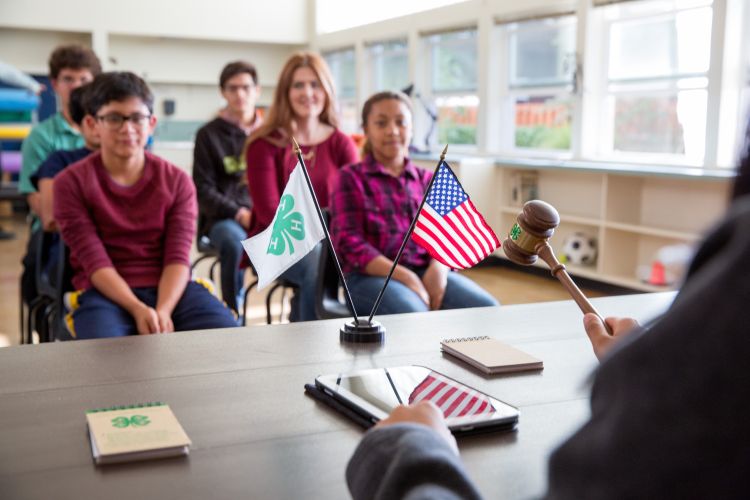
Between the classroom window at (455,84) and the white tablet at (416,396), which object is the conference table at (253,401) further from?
the classroom window at (455,84)

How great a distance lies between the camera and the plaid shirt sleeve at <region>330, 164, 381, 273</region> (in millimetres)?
2674

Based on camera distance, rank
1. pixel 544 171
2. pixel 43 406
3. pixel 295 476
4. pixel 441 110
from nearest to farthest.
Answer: pixel 295 476, pixel 43 406, pixel 544 171, pixel 441 110

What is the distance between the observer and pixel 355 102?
32.8 feet

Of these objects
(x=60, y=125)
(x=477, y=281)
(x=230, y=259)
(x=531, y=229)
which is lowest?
(x=477, y=281)

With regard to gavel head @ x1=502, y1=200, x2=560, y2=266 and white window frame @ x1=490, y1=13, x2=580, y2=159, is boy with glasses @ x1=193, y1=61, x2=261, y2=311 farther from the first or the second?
white window frame @ x1=490, y1=13, x2=580, y2=159

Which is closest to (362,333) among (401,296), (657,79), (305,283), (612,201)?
(401,296)

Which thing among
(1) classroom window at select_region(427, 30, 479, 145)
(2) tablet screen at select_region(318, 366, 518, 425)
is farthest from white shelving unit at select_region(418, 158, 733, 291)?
(2) tablet screen at select_region(318, 366, 518, 425)

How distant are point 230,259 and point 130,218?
3.76 ft

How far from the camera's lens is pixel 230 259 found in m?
3.64

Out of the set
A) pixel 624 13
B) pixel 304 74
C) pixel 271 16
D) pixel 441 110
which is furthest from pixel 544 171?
pixel 271 16

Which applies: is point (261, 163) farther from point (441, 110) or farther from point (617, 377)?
point (441, 110)

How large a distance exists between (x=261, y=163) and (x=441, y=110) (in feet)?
17.0

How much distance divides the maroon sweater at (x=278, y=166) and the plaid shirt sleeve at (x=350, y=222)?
0.51 m

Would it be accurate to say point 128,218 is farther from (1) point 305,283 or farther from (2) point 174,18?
(2) point 174,18
